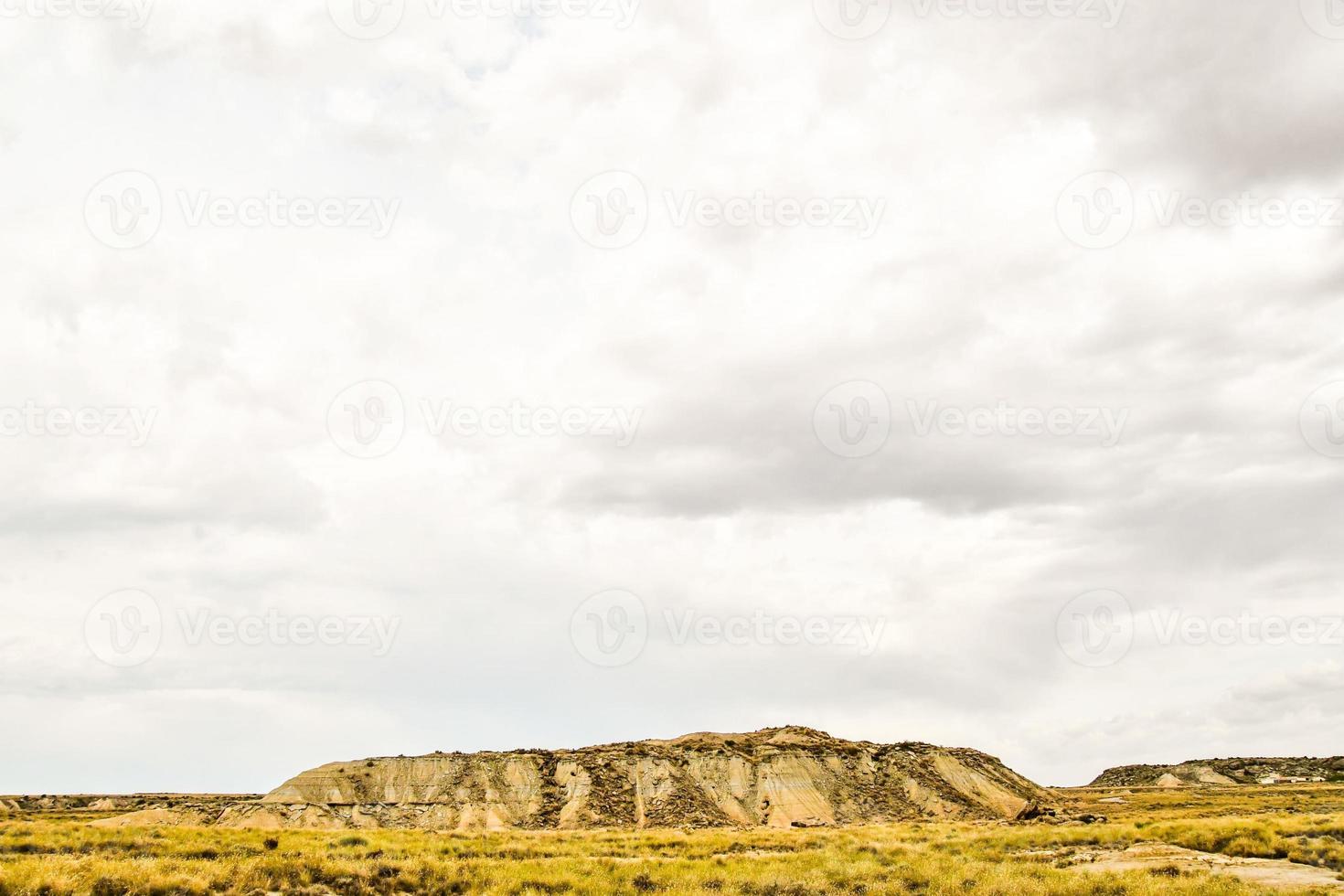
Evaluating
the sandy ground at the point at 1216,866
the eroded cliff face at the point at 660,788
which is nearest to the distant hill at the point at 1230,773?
the eroded cliff face at the point at 660,788

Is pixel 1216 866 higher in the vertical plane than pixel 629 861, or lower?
higher

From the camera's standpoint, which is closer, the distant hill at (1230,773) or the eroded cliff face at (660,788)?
the eroded cliff face at (660,788)

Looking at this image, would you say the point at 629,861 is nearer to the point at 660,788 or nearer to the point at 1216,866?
the point at 1216,866

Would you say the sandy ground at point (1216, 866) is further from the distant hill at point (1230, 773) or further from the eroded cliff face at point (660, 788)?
the distant hill at point (1230, 773)

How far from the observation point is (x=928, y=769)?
83.9 meters

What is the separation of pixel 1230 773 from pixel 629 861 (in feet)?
Result: 439

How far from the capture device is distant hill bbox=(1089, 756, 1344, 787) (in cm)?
12206

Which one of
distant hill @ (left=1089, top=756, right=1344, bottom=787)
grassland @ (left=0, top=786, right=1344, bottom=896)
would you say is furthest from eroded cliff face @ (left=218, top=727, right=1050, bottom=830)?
distant hill @ (left=1089, top=756, right=1344, bottom=787)

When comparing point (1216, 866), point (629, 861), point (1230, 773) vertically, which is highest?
point (1216, 866)

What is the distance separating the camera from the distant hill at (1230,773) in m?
122

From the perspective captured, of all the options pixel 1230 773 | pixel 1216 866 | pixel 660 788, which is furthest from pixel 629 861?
pixel 1230 773

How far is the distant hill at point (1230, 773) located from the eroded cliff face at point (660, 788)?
55647mm

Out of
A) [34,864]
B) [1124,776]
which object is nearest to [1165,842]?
[34,864]

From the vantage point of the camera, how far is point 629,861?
29297 millimetres
